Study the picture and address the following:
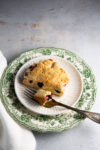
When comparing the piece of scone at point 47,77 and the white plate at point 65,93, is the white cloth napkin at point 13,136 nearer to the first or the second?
the white plate at point 65,93

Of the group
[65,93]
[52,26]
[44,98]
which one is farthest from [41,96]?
[52,26]

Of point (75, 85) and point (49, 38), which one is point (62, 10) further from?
point (75, 85)

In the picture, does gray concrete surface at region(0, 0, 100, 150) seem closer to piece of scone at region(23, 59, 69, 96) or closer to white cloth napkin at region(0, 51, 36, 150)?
piece of scone at region(23, 59, 69, 96)

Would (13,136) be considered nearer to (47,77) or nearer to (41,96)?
(41,96)

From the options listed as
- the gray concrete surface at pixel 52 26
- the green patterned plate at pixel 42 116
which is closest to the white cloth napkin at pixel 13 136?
the green patterned plate at pixel 42 116

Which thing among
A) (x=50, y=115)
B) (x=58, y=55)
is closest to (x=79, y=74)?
(x=58, y=55)

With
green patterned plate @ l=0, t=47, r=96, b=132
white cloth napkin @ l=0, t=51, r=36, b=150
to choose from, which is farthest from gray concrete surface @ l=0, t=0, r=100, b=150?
white cloth napkin @ l=0, t=51, r=36, b=150
